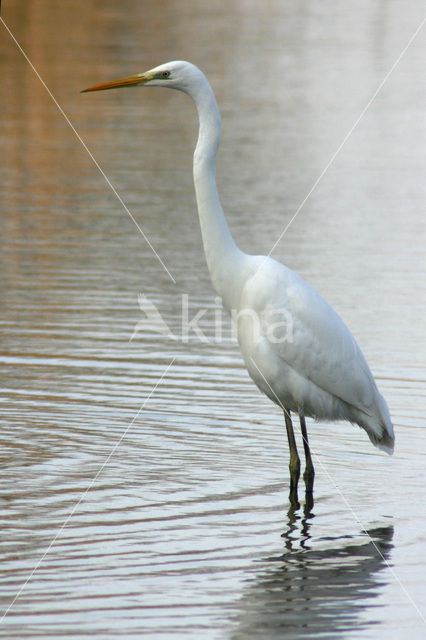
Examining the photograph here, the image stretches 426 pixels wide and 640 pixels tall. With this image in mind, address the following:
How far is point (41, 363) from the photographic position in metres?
8.56

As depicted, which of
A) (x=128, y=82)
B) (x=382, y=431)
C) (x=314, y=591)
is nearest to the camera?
(x=314, y=591)

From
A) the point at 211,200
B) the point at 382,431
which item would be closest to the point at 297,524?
the point at 382,431

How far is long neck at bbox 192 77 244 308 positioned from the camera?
6.46m

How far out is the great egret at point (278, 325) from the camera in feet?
21.3

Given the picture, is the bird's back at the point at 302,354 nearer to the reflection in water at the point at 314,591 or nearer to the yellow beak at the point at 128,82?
the reflection in water at the point at 314,591

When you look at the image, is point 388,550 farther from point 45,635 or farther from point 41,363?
point 41,363

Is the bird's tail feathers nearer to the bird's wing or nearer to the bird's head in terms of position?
the bird's wing

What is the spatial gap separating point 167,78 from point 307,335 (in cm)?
155

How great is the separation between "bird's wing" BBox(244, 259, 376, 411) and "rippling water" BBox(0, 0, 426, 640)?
516mm

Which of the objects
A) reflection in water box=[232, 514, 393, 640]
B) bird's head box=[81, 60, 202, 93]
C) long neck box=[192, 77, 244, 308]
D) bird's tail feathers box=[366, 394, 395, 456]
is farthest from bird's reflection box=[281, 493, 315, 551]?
bird's head box=[81, 60, 202, 93]

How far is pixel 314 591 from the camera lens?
17.0 ft

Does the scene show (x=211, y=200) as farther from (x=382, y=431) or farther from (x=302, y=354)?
(x=382, y=431)

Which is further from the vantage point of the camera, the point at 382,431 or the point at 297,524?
the point at 382,431

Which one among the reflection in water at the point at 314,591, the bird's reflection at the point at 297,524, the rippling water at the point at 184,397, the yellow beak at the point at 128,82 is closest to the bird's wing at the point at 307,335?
the rippling water at the point at 184,397
